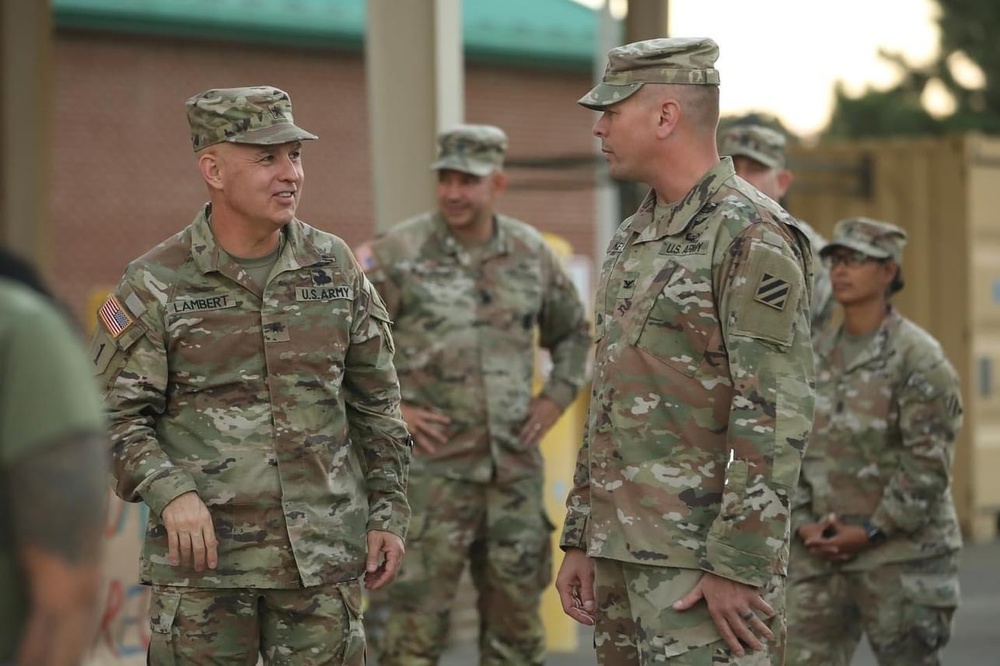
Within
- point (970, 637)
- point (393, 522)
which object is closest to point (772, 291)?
point (393, 522)

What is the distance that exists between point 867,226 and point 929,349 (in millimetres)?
508

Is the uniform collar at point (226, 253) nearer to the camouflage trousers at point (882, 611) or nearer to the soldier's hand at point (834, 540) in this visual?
the soldier's hand at point (834, 540)

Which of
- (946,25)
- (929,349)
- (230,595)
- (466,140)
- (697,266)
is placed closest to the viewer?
(697,266)

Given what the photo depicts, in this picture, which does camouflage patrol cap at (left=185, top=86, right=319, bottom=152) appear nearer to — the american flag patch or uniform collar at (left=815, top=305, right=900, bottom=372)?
the american flag patch

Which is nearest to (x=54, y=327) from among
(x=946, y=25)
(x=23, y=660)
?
(x=23, y=660)

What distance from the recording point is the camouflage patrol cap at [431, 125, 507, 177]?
658cm

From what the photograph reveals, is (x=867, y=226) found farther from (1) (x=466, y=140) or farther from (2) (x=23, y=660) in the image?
(2) (x=23, y=660)

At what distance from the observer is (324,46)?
20.6 meters

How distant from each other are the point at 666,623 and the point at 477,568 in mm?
2692

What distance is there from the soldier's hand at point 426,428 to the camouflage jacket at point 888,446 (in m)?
1.36

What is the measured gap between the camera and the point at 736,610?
12.7ft

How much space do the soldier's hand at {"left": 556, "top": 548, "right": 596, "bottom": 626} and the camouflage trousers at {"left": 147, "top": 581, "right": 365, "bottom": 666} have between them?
58 cm

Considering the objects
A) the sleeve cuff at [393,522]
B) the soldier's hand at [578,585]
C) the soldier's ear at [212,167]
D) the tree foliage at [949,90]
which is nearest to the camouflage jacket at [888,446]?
the soldier's hand at [578,585]

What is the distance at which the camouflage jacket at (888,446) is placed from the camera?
5734 mm
